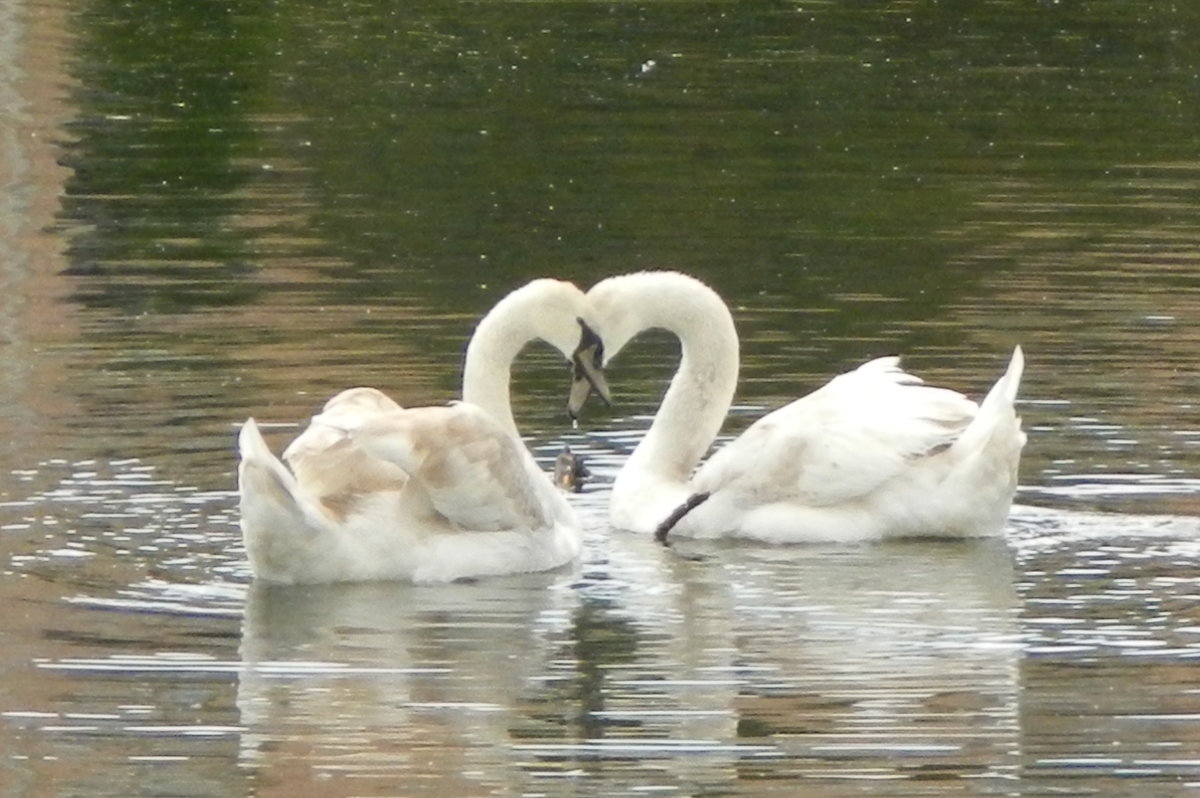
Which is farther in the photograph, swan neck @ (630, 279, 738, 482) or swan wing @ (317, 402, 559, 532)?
swan neck @ (630, 279, 738, 482)

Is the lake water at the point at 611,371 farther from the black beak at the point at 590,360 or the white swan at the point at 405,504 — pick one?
the black beak at the point at 590,360

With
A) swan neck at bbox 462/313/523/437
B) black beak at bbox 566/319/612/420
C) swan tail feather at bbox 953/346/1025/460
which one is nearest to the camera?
swan tail feather at bbox 953/346/1025/460

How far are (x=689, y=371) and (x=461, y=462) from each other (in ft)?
7.24

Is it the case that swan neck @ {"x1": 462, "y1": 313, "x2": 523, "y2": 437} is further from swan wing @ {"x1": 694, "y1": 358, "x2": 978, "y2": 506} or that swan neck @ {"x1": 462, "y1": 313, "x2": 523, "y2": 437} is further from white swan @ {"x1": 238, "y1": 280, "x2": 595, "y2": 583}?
swan wing @ {"x1": 694, "y1": 358, "x2": 978, "y2": 506}

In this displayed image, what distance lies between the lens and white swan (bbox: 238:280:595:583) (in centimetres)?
1099

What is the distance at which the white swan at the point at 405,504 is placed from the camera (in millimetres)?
10992

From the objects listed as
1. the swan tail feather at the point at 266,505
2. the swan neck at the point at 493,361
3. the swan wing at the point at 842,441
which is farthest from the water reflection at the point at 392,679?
the swan wing at the point at 842,441

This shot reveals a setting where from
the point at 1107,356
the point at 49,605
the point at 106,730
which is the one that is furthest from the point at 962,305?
the point at 106,730

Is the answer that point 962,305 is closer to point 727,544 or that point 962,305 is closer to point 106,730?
point 727,544

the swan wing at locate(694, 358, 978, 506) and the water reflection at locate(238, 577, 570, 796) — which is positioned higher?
the swan wing at locate(694, 358, 978, 506)

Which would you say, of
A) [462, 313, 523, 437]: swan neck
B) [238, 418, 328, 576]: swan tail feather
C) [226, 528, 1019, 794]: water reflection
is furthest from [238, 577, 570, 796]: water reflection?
[462, 313, 523, 437]: swan neck

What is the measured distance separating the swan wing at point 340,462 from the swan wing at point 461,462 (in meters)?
0.04

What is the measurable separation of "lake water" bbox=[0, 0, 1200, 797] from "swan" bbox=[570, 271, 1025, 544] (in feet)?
0.54

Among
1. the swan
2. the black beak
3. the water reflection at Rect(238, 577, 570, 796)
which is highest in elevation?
the black beak
